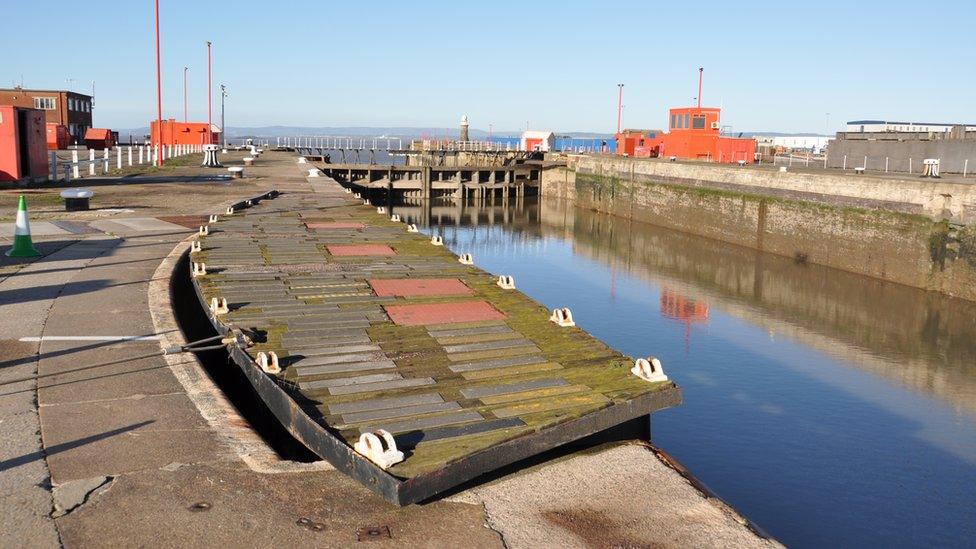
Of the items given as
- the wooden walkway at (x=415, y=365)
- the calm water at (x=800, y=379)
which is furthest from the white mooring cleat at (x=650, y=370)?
the calm water at (x=800, y=379)

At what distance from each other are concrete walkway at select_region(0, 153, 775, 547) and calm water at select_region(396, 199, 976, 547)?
13.0 ft

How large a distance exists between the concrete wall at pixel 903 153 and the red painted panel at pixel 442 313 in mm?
27726

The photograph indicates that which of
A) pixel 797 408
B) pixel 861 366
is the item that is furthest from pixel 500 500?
pixel 861 366

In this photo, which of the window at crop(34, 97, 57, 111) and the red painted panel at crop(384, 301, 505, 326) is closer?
the red painted panel at crop(384, 301, 505, 326)

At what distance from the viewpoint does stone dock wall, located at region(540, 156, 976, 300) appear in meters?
22.1

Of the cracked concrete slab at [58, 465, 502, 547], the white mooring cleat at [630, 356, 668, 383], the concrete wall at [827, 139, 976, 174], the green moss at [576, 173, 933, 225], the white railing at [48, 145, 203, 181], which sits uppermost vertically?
the concrete wall at [827, 139, 976, 174]

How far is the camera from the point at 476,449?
16.3ft

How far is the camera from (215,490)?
4.77 metres

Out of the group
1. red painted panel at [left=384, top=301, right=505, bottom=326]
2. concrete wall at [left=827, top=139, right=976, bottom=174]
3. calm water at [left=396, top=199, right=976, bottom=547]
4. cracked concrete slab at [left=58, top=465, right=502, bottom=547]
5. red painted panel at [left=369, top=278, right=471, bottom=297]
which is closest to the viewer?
cracked concrete slab at [left=58, top=465, right=502, bottom=547]

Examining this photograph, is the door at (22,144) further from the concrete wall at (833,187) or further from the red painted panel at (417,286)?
the concrete wall at (833,187)

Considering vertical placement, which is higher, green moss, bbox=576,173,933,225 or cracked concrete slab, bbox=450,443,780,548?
green moss, bbox=576,173,933,225

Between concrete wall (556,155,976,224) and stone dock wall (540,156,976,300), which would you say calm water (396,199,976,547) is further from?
concrete wall (556,155,976,224)

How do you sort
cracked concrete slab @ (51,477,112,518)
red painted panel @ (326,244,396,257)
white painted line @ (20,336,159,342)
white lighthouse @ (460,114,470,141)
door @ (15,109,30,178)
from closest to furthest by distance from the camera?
cracked concrete slab @ (51,477,112,518) → white painted line @ (20,336,159,342) → red painted panel @ (326,244,396,257) → door @ (15,109,30,178) → white lighthouse @ (460,114,470,141)

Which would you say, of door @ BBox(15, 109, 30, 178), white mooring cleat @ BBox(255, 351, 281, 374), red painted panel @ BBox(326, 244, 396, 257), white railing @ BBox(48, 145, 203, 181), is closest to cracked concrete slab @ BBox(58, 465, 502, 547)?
white mooring cleat @ BBox(255, 351, 281, 374)
